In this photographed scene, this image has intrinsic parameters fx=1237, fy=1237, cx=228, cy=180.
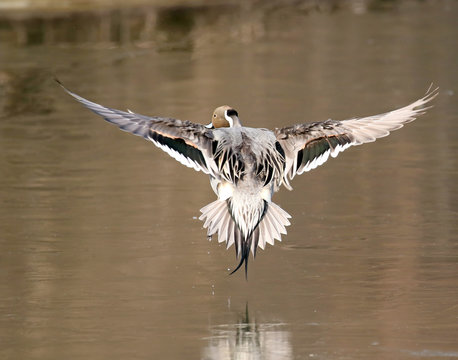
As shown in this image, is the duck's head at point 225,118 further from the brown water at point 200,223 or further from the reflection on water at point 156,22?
the reflection on water at point 156,22

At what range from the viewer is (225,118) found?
8.91 meters

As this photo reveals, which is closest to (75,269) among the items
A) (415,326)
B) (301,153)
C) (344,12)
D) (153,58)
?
(301,153)

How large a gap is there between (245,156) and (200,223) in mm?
2127

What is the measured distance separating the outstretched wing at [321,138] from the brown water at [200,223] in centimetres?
73

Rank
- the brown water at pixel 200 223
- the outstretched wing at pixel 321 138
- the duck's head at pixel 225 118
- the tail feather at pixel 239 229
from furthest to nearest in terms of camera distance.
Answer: the duck's head at pixel 225 118, the outstretched wing at pixel 321 138, the tail feather at pixel 239 229, the brown water at pixel 200 223

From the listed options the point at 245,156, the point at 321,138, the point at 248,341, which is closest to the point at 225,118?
the point at 321,138

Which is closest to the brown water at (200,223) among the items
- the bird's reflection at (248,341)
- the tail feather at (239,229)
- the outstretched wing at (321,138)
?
the bird's reflection at (248,341)

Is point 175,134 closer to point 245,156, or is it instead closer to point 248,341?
point 245,156

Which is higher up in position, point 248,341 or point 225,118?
point 225,118

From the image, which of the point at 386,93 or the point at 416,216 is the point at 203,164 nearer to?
the point at 416,216

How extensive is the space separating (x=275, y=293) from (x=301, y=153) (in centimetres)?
108

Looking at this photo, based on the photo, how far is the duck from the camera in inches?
312

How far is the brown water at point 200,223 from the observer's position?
23.0 ft

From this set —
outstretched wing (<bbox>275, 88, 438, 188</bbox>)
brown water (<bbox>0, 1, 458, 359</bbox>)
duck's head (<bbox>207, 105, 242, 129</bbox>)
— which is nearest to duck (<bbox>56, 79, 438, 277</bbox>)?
outstretched wing (<bbox>275, 88, 438, 188</bbox>)
